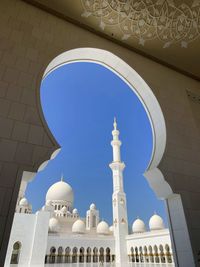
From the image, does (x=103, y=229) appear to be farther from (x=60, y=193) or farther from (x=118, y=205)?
(x=60, y=193)

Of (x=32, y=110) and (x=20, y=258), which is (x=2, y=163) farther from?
(x=20, y=258)

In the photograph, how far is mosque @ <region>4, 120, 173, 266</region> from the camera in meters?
6.92

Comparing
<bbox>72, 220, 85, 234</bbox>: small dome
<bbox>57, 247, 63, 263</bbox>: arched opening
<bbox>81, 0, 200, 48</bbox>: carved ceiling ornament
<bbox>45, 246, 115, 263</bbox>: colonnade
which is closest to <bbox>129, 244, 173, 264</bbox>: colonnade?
→ <bbox>45, 246, 115, 263</bbox>: colonnade

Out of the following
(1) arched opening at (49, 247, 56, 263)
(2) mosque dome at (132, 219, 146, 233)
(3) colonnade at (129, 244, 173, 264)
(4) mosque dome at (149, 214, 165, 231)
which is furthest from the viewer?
(2) mosque dome at (132, 219, 146, 233)

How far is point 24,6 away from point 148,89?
1277 mm

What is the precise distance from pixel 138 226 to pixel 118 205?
1446 mm

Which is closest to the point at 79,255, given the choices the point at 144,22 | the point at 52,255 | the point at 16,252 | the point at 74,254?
the point at 74,254

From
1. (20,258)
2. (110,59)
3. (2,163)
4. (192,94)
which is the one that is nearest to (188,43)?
(192,94)

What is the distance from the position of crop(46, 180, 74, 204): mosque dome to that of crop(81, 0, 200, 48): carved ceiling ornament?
11.7 m

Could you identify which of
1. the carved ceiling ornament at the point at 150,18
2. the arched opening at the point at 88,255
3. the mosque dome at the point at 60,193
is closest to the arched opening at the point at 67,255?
the arched opening at the point at 88,255

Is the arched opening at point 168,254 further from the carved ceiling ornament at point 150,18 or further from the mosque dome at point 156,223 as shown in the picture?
the carved ceiling ornament at point 150,18

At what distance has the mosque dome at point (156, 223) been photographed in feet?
29.3

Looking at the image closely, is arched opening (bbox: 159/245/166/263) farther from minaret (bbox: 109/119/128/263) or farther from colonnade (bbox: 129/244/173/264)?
minaret (bbox: 109/119/128/263)

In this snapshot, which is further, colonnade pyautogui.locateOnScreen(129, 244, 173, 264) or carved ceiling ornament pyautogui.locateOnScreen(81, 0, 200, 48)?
colonnade pyautogui.locateOnScreen(129, 244, 173, 264)
